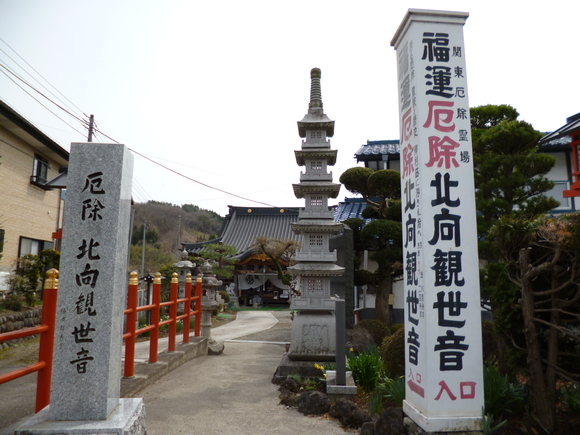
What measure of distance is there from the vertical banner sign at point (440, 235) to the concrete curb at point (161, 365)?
426 cm

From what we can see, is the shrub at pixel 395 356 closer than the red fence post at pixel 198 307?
Yes

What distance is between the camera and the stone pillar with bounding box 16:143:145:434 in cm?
353

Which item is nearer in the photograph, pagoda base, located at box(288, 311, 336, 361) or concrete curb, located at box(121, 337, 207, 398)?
concrete curb, located at box(121, 337, 207, 398)

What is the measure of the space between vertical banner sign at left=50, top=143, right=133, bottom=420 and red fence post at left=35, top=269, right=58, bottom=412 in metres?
0.56

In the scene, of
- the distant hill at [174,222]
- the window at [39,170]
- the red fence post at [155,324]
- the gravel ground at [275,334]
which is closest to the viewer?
the red fence post at [155,324]

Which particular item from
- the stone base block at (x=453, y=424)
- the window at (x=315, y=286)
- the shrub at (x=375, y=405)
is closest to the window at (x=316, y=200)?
the window at (x=315, y=286)

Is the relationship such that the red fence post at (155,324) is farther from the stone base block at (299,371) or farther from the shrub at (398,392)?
the shrub at (398,392)

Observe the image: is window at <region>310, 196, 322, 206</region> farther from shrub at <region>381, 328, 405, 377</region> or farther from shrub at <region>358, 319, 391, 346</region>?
shrub at <region>358, 319, 391, 346</region>

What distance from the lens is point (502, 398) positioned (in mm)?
4328

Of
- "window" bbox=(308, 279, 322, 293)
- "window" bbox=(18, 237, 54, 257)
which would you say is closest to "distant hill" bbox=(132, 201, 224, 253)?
"window" bbox=(18, 237, 54, 257)

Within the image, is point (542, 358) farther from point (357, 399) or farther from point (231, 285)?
point (231, 285)

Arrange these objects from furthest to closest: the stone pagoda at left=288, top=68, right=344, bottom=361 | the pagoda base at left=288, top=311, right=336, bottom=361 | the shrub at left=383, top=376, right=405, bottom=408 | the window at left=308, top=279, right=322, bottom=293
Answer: the window at left=308, top=279, right=322, bottom=293
the stone pagoda at left=288, top=68, right=344, bottom=361
the pagoda base at left=288, top=311, right=336, bottom=361
the shrub at left=383, top=376, right=405, bottom=408

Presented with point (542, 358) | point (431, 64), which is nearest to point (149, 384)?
point (542, 358)

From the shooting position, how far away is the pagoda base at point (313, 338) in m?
8.20
